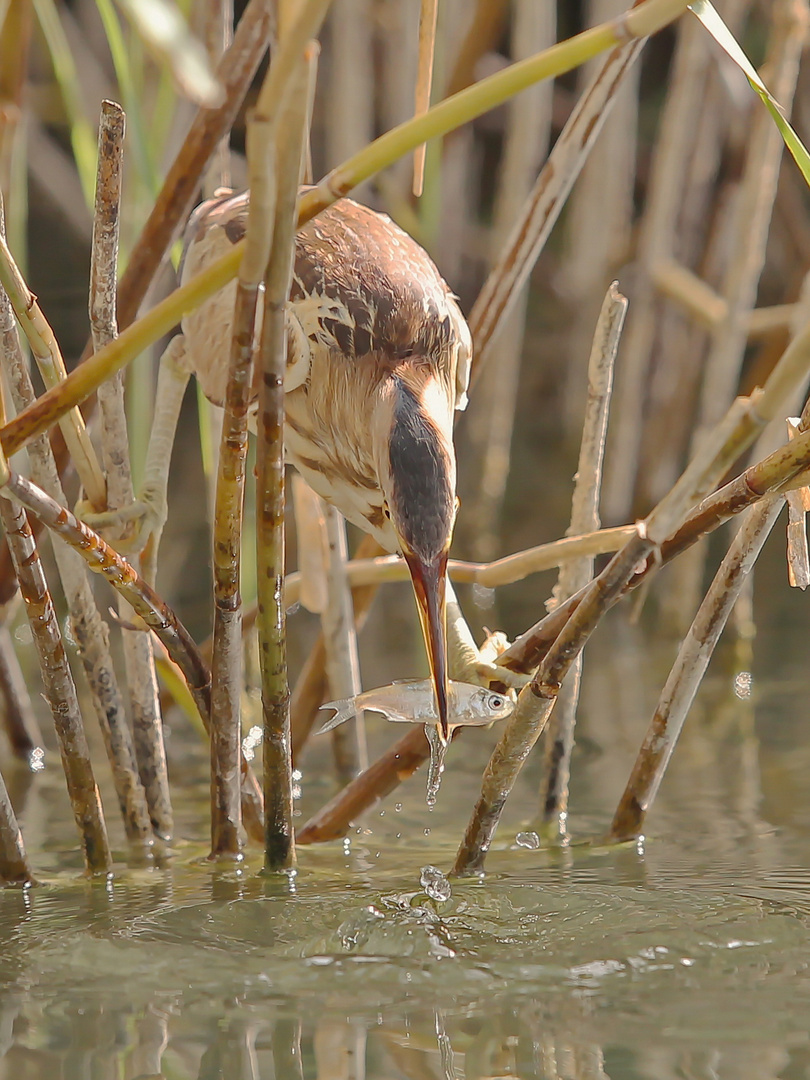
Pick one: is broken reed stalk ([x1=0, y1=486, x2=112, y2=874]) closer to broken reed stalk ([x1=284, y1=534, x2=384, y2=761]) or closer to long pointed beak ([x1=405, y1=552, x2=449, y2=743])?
long pointed beak ([x1=405, y1=552, x2=449, y2=743])

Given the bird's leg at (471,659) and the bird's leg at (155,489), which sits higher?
the bird's leg at (155,489)

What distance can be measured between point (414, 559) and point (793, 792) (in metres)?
0.89

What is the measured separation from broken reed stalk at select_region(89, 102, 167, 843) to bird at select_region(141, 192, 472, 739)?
7.2 inches

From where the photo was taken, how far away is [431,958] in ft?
4.10

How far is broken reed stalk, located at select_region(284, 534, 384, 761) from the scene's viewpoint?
1983 mm

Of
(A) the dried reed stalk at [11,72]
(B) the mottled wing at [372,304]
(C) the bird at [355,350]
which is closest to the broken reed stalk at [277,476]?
(C) the bird at [355,350]

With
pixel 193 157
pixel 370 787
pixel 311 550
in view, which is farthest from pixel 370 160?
pixel 311 550

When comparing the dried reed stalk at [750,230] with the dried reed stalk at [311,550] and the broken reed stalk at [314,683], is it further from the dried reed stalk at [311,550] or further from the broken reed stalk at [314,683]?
the dried reed stalk at [311,550]

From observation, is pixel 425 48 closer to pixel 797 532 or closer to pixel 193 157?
pixel 193 157

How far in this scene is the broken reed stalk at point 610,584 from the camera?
3.10 feet

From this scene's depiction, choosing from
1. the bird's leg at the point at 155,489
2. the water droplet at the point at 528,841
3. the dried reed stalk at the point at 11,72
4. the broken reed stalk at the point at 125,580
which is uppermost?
the dried reed stalk at the point at 11,72

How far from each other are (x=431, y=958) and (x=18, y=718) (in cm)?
113

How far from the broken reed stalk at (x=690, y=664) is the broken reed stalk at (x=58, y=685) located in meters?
0.63

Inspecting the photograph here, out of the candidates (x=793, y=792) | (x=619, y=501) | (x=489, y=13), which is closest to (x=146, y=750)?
(x=793, y=792)
